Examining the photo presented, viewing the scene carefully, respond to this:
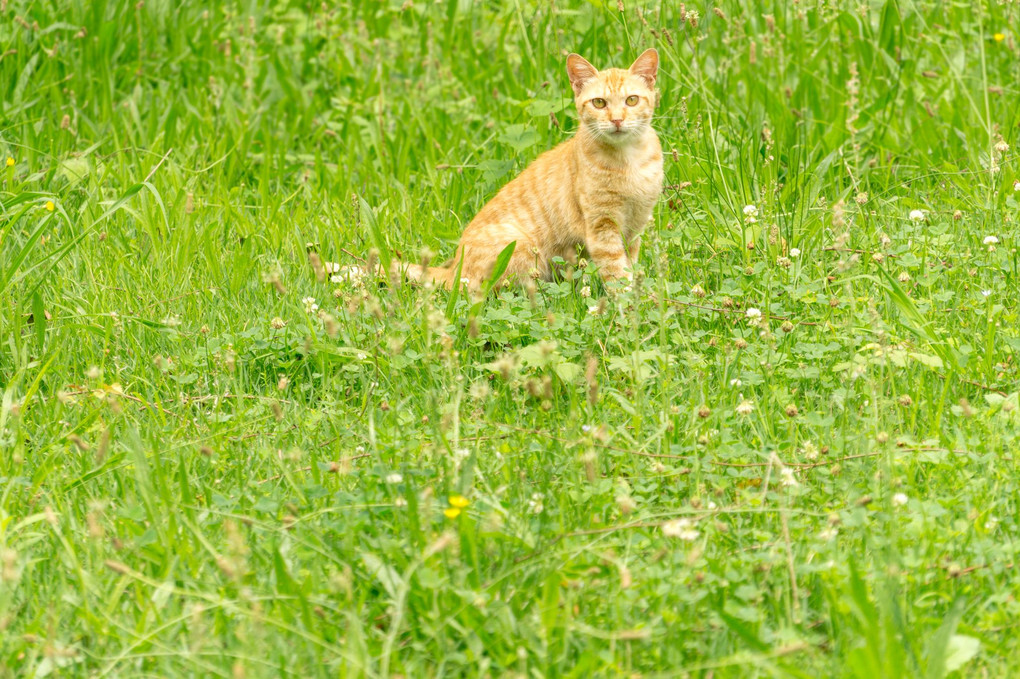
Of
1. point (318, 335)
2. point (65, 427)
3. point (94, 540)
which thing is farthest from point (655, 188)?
point (94, 540)

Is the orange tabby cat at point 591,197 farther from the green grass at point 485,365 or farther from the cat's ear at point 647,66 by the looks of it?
the green grass at point 485,365

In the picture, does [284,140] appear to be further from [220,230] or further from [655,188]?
[655,188]

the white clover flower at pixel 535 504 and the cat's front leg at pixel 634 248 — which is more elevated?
the cat's front leg at pixel 634 248

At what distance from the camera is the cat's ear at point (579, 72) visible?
15.8 feet

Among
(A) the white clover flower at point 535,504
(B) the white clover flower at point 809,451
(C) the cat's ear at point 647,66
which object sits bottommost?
(A) the white clover flower at point 535,504

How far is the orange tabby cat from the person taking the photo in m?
4.70

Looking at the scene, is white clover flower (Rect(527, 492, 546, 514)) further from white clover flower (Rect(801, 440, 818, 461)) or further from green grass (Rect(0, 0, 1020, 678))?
white clover flower (Rect(801, 440, 818, 461))

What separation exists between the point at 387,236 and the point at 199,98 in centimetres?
193

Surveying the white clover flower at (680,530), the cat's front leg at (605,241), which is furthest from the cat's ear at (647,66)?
the white clover flower at (680,530)

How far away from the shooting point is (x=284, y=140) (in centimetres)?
613

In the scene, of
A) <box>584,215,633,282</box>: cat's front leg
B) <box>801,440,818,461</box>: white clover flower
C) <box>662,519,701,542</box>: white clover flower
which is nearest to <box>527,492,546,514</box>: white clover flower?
<box>662,519,701,542</box>: white clover flower

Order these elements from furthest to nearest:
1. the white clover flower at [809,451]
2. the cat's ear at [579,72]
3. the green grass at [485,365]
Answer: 1. the cat's ear at [579,72]
2. the white clover flower at [809,451]
3. the green grass at [485,365]

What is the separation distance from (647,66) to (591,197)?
0.58 m

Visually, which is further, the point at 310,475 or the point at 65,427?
the point at 65,427
